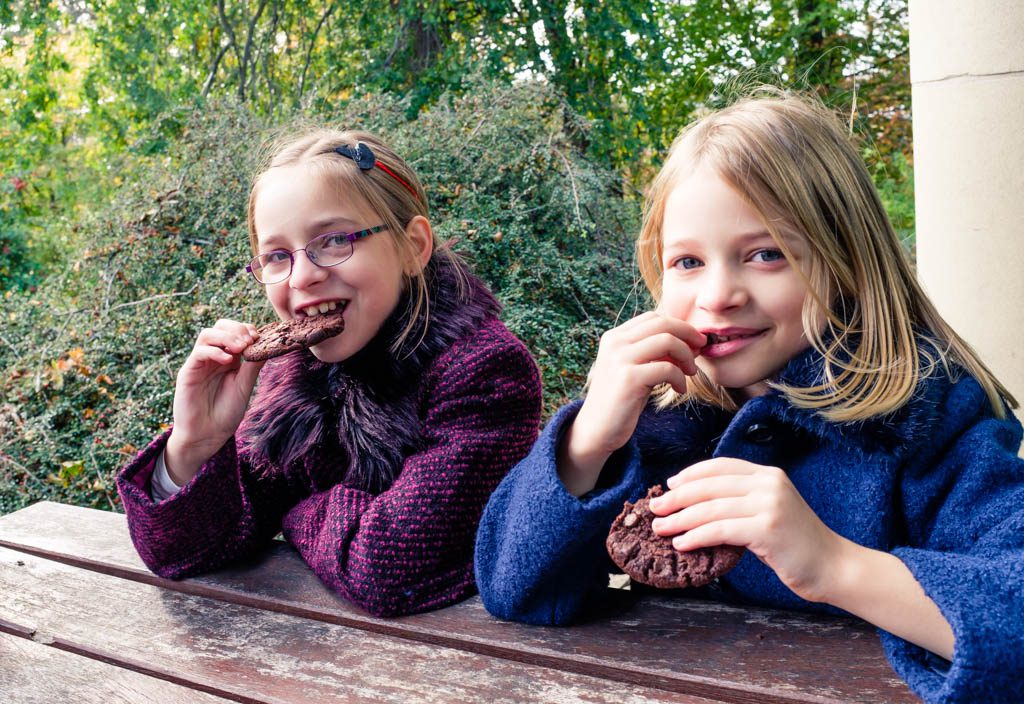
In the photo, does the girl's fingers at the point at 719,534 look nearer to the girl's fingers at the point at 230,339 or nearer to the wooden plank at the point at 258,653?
the wooden plank at the point at 258,653

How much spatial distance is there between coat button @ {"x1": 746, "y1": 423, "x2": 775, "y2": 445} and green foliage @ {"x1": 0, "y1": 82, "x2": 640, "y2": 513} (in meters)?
2.58

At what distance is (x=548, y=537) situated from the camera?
1.43 meters

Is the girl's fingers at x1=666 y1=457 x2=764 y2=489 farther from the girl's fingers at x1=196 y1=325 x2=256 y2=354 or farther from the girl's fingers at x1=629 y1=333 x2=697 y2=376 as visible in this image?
the girl's fingers at x1=196 y1=325 x2=256 y2=354

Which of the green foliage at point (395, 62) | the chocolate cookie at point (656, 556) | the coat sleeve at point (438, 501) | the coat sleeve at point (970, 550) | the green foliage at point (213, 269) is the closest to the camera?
the coat sleeve at point (970, 550)

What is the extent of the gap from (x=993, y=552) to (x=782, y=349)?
422mm

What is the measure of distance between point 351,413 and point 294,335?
0.66 ft

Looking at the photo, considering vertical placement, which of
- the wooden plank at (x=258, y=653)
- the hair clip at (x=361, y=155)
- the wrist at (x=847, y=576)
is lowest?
the wooden plank at (x=258, y=653)

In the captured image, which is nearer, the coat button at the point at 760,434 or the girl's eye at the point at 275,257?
the coat button at the point at 760,434

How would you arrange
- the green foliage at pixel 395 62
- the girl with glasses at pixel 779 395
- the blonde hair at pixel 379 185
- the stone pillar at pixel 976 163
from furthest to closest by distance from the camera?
the green foliage at pixel 395 62 → the stone pillar at pixel 976 163 → the blonde hair at pixel 379 185 → the girl with glasses at pixel 779 395

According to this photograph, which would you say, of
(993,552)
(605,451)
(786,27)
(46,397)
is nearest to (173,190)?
(46,397)

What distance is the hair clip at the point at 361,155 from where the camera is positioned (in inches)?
74.7

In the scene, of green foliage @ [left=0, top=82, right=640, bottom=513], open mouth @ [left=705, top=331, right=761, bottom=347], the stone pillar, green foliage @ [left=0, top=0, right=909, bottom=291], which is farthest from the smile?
green foliage @ [left=0, top=0, right=909, bottom=291]

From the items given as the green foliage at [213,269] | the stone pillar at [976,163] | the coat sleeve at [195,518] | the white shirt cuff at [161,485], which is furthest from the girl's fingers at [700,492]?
the green foliage at [213,269]

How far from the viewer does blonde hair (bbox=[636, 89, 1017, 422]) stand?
4.61 feet
